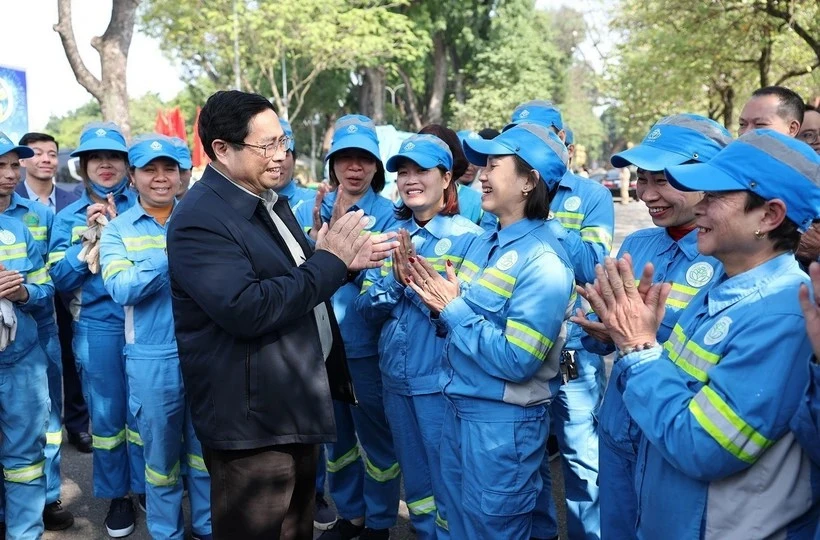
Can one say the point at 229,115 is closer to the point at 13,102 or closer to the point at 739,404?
the point at 739,404

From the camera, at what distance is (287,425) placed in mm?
2363

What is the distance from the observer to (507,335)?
2.52 meters

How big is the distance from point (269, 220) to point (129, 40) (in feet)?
24.0

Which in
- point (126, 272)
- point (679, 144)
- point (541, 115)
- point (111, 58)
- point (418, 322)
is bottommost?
point (418, 322)

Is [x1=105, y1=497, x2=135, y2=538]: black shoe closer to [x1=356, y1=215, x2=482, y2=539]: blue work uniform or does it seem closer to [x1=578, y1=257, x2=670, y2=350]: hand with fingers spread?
[x1=356, y1=215, x2=482, y2=539]: blue work uniform

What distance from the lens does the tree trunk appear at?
8367 mm

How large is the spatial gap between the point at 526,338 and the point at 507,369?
0.13 metres

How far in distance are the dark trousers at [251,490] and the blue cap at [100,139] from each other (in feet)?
7.79

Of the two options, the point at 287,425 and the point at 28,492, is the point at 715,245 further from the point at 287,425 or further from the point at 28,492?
the point at 28,492

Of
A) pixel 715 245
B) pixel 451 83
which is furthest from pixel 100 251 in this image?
pixel 451 83

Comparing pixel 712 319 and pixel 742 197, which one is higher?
pixel 742 197

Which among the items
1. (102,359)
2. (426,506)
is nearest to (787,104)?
(426,506)

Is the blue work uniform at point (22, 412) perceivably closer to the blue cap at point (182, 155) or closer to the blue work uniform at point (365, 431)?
the blue cap at point (182, 155)

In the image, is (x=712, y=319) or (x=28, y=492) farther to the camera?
(x=28, y=492)
